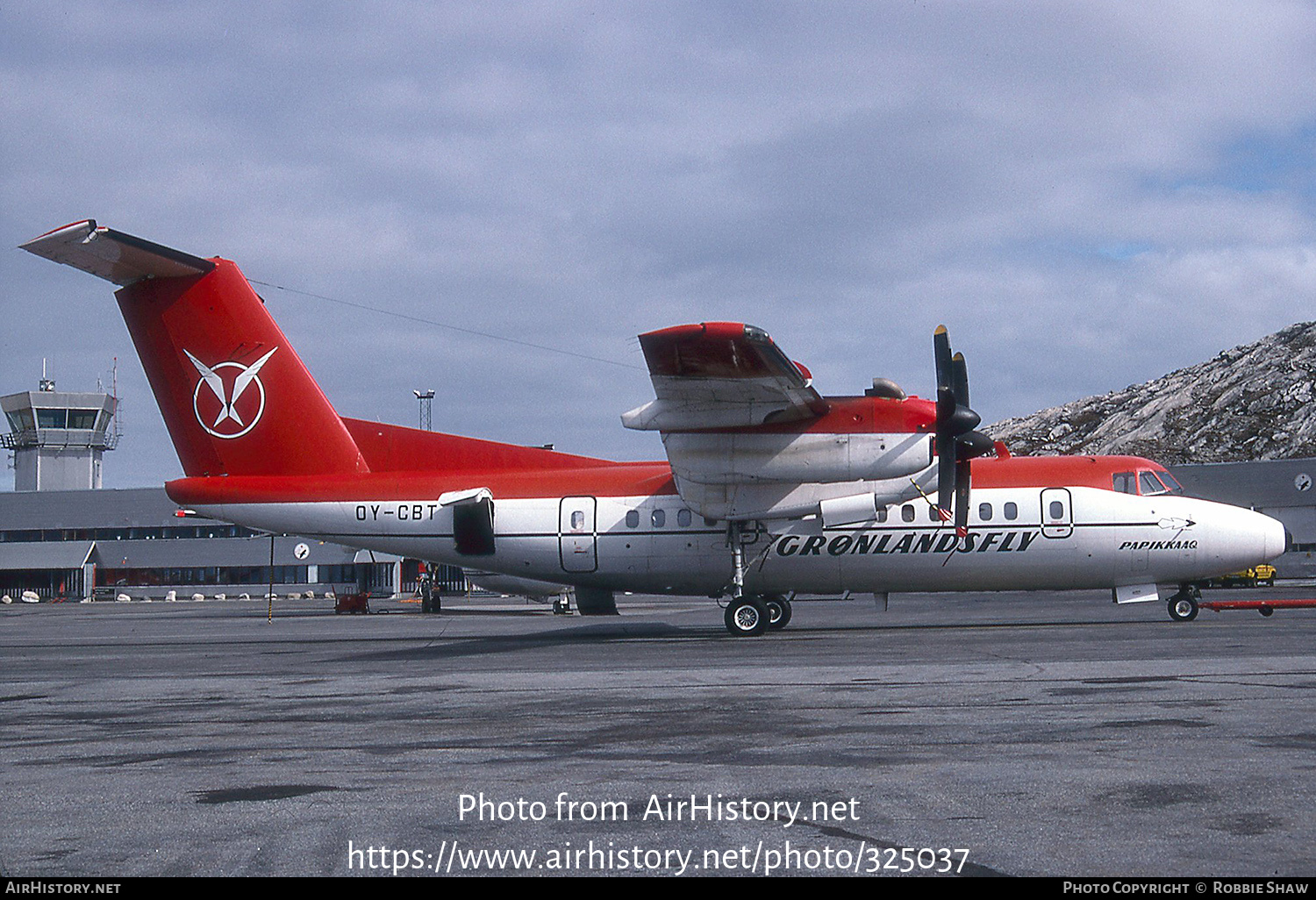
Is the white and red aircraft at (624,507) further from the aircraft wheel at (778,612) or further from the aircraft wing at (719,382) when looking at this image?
the aircraft wing at (719,382)

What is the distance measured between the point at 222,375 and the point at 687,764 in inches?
690

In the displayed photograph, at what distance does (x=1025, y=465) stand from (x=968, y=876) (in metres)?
19.1

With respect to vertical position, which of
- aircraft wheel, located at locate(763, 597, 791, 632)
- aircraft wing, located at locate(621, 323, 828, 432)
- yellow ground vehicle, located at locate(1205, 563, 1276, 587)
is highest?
aircraft wing, located at locate(621, 323, 828, 432)

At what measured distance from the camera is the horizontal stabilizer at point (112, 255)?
62.3 ft

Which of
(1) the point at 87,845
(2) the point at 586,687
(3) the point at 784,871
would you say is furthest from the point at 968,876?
(2) the point at 586,687

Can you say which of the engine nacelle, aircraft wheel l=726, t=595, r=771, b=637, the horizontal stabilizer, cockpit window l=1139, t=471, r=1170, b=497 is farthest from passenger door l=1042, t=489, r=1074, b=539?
the horizontal stabilizer

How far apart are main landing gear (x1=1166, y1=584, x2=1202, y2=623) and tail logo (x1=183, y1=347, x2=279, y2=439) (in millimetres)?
19006

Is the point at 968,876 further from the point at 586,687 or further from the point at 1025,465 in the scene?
the point at 1025,465

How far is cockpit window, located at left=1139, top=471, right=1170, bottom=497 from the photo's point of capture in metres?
22.3

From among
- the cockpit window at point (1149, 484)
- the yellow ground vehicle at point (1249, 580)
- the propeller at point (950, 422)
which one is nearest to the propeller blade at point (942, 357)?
the propeller at point (950, 422)

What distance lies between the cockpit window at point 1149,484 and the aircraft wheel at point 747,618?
27.7 ft

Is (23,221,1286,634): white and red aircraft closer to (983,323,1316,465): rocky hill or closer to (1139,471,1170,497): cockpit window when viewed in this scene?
(1139,471,1170,497): cockpit window

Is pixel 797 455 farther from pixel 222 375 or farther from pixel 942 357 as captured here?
pixel 222 375

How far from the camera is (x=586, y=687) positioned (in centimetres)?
1262
